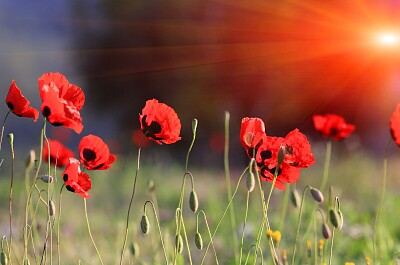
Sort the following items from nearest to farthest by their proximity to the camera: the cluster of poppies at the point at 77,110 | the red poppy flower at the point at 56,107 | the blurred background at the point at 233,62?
the red poppy flower at the point at 56,107 → the cluster of poppies at the point at 77,110 → the blurred background at the point at 233,62

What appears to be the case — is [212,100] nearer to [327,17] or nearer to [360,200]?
[327,17]

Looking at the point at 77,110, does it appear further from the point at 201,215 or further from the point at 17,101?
the point at 201,215

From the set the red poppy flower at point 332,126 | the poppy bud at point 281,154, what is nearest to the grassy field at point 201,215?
the red poppy flower at point 332,126

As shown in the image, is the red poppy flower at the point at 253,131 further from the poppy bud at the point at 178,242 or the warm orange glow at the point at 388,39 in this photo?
the warm orange glow at the point at 388,39

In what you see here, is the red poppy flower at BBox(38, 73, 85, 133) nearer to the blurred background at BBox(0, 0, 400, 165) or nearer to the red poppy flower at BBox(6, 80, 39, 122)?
the red poppy flower at BBox(6, 80, 39, 122)

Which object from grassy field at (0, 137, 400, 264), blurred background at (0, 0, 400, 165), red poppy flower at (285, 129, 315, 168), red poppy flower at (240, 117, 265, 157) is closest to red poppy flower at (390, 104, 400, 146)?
red poppy flower at (285, 129, 315, 168)

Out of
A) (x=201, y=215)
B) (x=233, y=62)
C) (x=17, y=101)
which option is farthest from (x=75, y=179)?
Result: (x=233, y=62)

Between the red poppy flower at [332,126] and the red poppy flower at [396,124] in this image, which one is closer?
the red poppy flower at [396,124]
